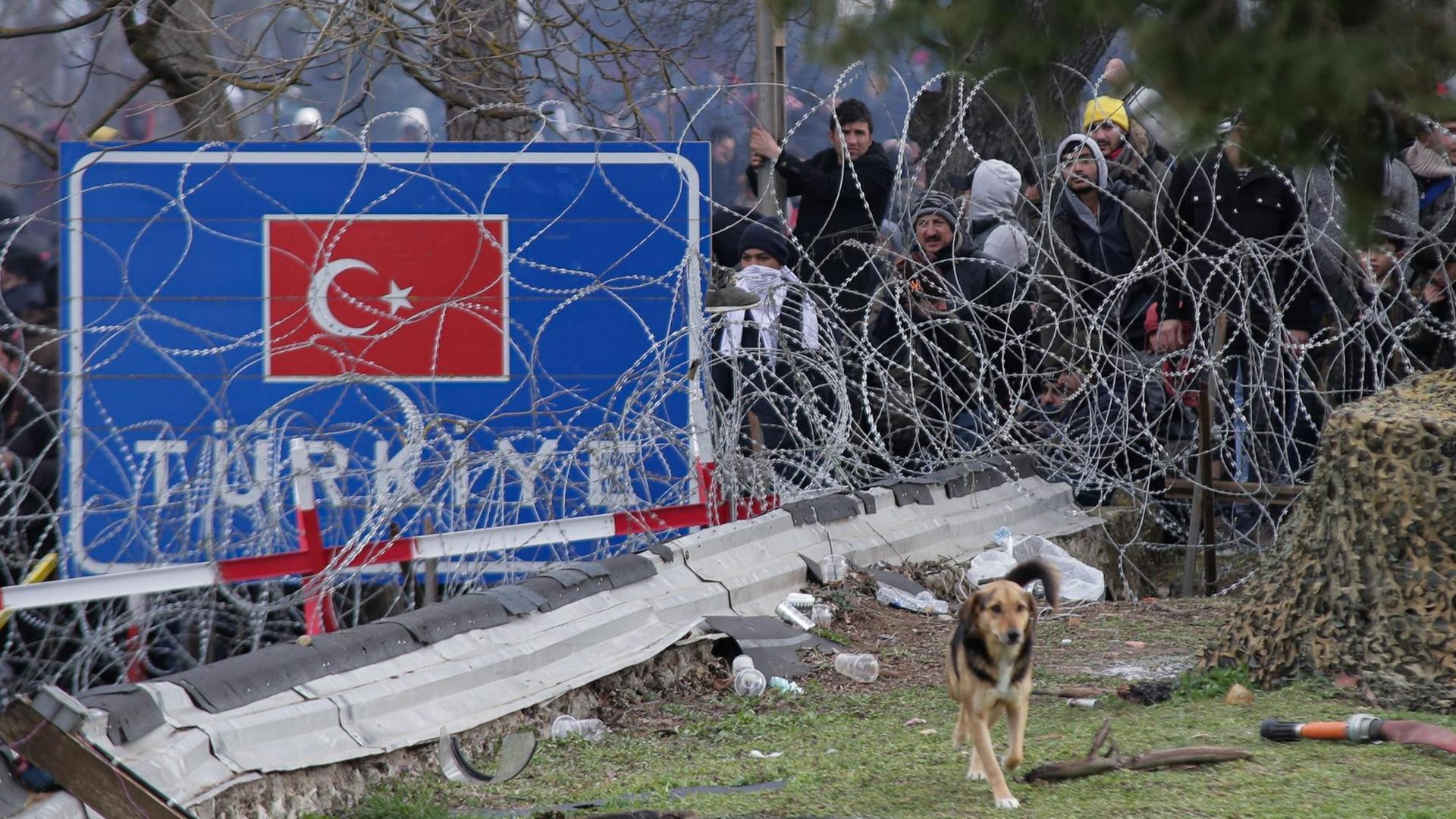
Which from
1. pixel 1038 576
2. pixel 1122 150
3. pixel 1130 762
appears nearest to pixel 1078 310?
pixel 1122 150

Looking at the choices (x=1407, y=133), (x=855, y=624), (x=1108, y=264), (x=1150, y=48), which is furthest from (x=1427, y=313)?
(x=1150, y=48)

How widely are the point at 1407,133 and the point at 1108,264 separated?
229 inches

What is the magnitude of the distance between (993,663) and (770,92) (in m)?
6.68

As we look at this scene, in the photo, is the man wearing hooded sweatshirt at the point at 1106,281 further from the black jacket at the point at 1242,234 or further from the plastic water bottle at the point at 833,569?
the plastic water bottle at the point at 833,569

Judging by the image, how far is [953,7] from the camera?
10.6 ft

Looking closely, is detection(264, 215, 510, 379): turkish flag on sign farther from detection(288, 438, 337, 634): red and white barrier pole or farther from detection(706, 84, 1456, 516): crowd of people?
detection(288, 438, 337, 634): red and white barrier pole

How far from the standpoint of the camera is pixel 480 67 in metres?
9.88

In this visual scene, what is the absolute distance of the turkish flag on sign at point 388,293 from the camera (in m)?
7.63

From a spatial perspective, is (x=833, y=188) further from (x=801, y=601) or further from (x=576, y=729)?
(x=576, y=729)

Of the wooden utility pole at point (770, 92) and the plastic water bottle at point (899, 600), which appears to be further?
the wooden utility pole at point (770, 92)

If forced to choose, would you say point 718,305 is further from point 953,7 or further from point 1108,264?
point 953,7

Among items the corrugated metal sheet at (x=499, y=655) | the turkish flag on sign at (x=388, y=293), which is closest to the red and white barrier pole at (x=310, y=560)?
the corrugated metal sheet at (x=499, y=655)

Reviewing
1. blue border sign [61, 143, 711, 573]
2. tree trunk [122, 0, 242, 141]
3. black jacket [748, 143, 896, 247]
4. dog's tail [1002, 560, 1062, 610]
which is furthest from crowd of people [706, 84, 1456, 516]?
tree trunk [122, 0, 242, 141]

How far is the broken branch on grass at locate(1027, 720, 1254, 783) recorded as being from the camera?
4066 millimetres
